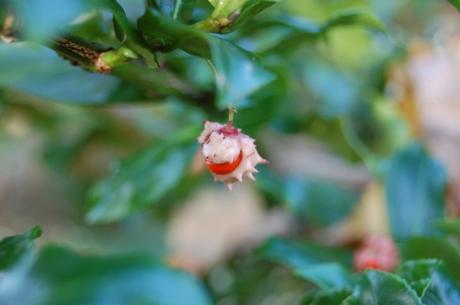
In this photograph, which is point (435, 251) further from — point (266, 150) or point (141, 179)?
point (266, 150)

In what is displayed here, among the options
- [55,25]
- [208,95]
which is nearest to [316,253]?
[208,95]

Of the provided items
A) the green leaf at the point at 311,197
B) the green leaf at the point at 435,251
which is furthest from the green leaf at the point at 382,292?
the green leaf at the point at 311,197

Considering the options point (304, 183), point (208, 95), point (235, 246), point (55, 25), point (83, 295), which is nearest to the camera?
point (55, 25)

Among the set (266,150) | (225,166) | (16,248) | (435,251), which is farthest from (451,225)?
(266,150)

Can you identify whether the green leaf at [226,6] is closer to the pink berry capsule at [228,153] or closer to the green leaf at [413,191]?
the pink berry capsule at [228,153]

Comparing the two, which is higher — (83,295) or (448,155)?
(83,295)

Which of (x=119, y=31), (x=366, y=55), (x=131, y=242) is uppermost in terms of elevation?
(x=119, y=31)

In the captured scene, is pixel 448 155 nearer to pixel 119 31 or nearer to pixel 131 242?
pixel 131 242

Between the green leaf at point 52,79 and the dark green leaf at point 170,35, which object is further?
the green leaf at point 52,79
